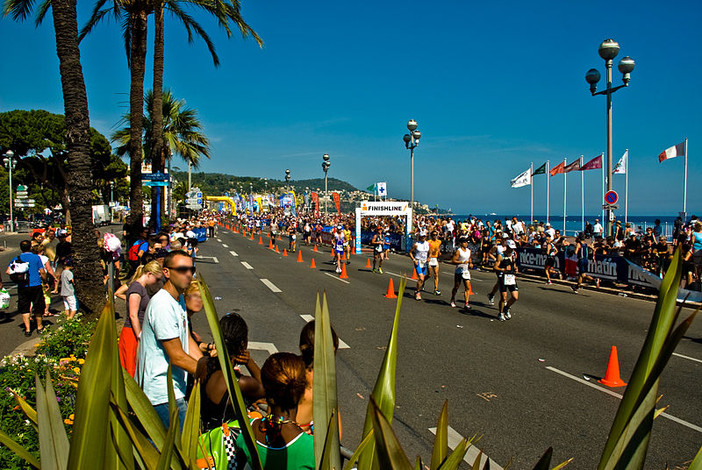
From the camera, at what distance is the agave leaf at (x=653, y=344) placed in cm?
102

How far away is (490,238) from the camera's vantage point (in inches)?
952

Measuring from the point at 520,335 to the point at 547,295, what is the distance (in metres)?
6.14

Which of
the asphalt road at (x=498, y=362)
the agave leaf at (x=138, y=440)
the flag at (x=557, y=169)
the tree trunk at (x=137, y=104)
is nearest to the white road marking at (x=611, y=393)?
the asphalt road at (x=498, y=362)

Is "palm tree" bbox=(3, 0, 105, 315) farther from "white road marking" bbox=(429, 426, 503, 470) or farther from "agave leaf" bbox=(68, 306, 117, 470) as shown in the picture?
"agave leaf" bbox=(68, 306, 117, 470)

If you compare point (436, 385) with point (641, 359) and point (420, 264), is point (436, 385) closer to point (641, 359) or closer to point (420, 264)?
point (641, 359)

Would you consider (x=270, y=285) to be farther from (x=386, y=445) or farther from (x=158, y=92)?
(x=386, y=445)

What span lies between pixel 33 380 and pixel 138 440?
3.95 meters

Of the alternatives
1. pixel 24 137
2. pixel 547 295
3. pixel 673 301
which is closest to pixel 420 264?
pixel 547 295

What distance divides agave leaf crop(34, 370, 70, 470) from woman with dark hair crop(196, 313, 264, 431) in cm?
214

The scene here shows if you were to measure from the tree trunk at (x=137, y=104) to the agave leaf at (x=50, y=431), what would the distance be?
15.6 meters

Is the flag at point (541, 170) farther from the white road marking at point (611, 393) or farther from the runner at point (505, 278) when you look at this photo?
the white road marking at point (611, 393)

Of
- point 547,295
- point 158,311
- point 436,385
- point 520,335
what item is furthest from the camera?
point 547,295

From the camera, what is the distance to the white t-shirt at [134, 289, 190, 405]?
351 centimetres

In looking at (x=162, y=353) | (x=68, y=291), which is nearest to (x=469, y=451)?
(x=162, y=353)
